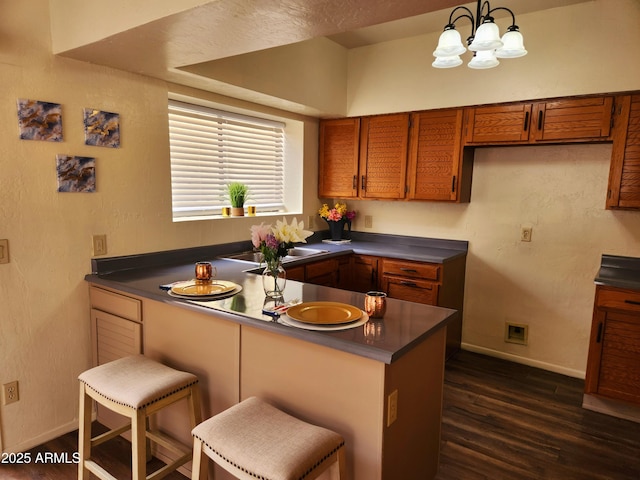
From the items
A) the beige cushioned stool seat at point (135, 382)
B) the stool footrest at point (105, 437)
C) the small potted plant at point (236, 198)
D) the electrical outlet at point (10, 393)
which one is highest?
the small potted plant at point (236, 198)

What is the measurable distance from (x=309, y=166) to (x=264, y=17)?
2434mm

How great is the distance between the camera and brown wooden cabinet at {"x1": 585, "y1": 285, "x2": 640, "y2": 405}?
2479 mm

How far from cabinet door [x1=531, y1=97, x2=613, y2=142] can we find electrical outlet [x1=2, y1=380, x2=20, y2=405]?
11.8 ft

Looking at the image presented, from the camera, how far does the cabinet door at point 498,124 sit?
9.89ft

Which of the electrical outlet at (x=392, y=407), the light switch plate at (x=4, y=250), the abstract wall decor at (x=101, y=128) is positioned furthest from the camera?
the abstract wall decor at (x=101, y=128)

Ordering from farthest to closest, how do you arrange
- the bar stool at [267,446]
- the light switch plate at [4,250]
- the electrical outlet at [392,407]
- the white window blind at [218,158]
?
the white window blind at [218,158]
the light switch plate at [4,250]
the electrical outlet at [392,407]
the bar stool at [267,446]

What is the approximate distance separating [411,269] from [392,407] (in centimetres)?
193

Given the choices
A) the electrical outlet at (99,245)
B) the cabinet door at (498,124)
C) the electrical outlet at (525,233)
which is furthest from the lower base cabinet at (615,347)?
the electrical outlet at (99,245)

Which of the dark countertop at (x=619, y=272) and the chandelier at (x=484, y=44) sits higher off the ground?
the chandelier at (x=484, y=44)

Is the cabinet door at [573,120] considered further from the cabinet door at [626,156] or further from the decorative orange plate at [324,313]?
the decorative orange plate at [324,313]

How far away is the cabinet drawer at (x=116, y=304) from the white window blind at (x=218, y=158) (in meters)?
0.87

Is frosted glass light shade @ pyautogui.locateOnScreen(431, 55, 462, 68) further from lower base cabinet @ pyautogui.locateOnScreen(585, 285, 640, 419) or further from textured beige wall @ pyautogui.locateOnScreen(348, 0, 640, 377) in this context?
lower base cabinet @ pyautogui.locateOnScreen(585, 285, 640, 419)

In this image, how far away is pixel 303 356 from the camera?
160 cm

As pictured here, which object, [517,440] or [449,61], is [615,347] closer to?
[517,440]
